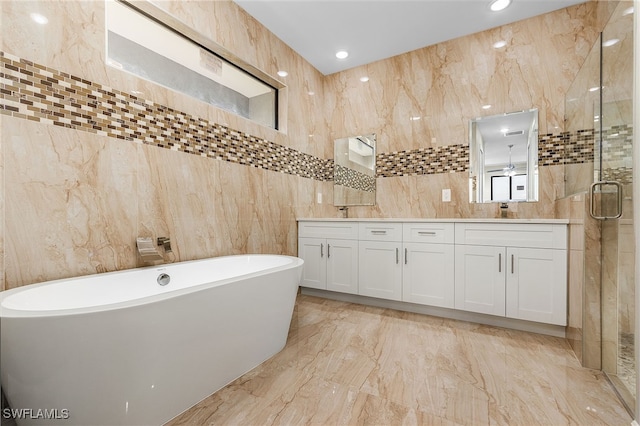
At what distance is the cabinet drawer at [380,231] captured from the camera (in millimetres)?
2785

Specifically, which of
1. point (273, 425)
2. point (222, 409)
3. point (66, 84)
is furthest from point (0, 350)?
point (66, 84)

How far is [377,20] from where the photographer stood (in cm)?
279

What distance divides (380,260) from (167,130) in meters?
2.17

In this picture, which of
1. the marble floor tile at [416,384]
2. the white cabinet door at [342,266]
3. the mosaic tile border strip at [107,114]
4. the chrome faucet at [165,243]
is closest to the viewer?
the marble floor tile at [416,384]

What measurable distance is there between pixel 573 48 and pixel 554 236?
179 centimetres

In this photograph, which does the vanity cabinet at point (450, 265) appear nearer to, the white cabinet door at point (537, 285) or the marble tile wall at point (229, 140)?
the white cabinet door at point (537, 285)

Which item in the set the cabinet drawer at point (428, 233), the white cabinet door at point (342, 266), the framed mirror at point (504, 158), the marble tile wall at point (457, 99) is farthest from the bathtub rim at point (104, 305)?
the framed mirror at point (504, 158)

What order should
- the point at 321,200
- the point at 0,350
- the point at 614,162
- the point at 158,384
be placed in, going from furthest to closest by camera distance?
1. the point at 321,200
2. the point at 614,162
3. the point at 158,384
4. the point at 0,350

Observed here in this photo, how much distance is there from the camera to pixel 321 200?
3.80 m

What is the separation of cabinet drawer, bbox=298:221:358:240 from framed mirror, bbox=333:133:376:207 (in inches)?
26.5

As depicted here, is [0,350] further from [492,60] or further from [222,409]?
[492,60]

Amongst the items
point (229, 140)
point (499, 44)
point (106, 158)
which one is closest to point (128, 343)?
point (106, 158)

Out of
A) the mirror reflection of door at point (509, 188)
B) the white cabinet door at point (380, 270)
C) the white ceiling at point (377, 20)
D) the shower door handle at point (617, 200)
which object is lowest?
the white cabinet door at point (380, 270)

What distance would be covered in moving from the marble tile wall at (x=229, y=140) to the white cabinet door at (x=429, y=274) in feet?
2.14
